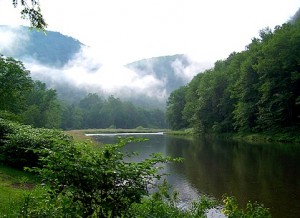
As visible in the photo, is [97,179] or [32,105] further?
[32,105]

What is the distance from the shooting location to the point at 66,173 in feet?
19.4

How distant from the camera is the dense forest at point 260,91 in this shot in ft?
187

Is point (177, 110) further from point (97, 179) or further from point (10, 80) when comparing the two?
point (97, 179)

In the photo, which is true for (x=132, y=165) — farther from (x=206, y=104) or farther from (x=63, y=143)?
(x=206, y=104)

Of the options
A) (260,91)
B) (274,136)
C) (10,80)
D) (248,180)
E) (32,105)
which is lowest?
(248,180)

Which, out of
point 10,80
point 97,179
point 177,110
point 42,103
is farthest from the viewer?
point 177,110

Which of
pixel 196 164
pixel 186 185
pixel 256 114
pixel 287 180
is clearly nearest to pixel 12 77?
pixel 196 164

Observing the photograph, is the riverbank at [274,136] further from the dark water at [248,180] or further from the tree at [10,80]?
the tree at [10,80]

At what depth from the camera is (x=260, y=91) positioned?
207ft

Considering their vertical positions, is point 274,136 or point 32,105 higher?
point 32,105

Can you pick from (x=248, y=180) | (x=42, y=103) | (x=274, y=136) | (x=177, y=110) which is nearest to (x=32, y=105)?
(x=42, y=103)

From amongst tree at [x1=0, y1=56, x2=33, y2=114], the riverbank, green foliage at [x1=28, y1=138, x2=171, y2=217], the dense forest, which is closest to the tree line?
tree at [x1=0, y1=56, x2=33, y2=114]

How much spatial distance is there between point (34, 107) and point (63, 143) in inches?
2676

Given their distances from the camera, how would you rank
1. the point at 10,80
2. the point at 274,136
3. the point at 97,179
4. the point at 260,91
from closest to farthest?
the point at 97,179 → the point at 10,80 → the point at 274,136 → the point at 260,91
